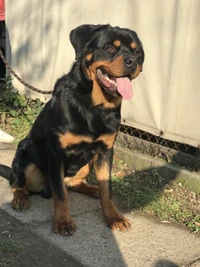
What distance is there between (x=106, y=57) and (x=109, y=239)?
136 cm

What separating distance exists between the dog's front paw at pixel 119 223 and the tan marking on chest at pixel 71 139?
657 mm

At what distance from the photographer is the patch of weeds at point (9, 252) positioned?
259 centimetres

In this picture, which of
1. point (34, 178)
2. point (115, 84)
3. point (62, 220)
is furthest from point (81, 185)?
point (115, 84)

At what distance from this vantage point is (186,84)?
4.05 m

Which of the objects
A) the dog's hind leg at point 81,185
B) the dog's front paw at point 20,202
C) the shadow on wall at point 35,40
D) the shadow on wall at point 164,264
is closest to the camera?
the shadow on wall at point 164,264

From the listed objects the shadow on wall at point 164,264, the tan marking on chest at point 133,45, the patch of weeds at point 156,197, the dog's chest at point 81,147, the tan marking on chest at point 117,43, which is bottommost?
the patch of weeds at point 156,197

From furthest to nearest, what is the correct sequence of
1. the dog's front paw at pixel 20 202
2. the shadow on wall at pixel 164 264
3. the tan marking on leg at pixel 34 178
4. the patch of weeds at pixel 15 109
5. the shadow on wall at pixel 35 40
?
the patch of weeds at pixel 15 109 < the shadow on wall at pixel 35 40 < the tan marking on leg at pixel 34 178 < the dog's front paw at pixel 20 202 < the shadow on wall at pixel 164 264

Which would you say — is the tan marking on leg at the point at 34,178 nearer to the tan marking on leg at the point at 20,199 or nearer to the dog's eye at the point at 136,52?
the tan marking on leg at the point at 20,199

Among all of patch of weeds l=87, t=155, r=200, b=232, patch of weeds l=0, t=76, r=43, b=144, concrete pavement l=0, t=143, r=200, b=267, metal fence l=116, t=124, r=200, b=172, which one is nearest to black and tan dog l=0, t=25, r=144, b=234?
concrete pavement l=0, t=143, r=200, b=267

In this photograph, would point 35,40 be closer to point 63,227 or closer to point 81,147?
point 81,147

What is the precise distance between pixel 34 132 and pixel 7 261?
1349 millimetres

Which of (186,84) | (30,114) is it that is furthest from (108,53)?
(30,114)

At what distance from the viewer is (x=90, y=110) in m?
3.23

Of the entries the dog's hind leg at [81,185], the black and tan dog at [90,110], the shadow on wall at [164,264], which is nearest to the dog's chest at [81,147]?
the black and tan dog at [90,110]
